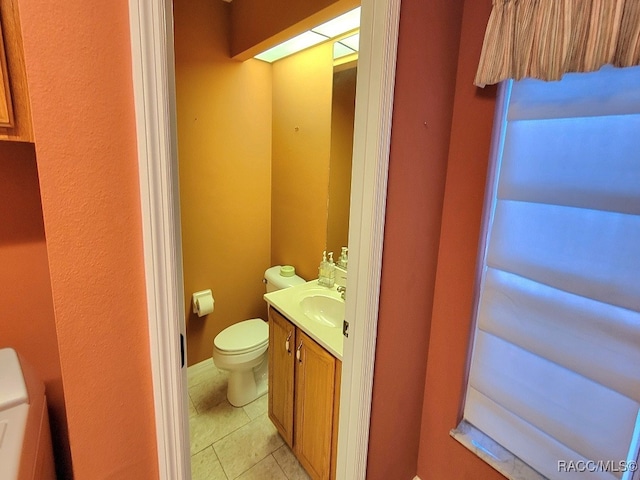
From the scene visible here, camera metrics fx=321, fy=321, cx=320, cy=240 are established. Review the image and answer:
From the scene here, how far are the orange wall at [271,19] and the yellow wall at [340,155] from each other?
1.30 feet

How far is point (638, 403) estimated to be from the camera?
0.92m

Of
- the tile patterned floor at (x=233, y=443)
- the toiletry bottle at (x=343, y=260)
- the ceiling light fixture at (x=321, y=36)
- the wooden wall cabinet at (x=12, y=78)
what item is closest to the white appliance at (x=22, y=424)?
the wooden wall cabinet at (x=12, y=78)

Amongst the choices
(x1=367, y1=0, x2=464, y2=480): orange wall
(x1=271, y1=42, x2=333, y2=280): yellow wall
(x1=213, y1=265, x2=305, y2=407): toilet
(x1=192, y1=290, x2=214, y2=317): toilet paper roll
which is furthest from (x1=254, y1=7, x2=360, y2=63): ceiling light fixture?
(x1=192, y1=290, x2=214, y2=317): toilet paper roll

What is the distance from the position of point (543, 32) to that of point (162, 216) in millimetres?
1127

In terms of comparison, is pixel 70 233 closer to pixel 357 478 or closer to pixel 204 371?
pixel 357 478

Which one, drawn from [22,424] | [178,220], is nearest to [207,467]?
[22,424]

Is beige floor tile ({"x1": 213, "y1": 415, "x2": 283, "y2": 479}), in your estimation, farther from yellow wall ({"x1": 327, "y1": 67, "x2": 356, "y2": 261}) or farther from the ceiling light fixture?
the ceiling light fixture

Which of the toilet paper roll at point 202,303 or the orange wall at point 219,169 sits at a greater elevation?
the orange wall at point 219,169

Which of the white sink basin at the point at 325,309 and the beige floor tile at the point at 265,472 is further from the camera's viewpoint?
the white sink basin at the point at 325,309

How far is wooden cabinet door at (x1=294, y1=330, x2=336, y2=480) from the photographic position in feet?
A: 4.50

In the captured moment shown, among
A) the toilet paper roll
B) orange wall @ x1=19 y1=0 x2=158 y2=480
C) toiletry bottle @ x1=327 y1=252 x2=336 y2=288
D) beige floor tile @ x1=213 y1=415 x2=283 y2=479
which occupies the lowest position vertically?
beige floor tile @ x1=213 y1=415 x2=283 y2=479

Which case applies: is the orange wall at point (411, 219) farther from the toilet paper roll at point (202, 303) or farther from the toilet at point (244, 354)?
the toilet paper roll at point (202, 303)

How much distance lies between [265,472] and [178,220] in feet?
5.18

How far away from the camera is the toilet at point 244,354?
200 centimetres
